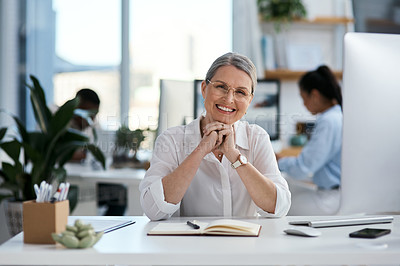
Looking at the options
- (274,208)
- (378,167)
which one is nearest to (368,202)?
(378,167)

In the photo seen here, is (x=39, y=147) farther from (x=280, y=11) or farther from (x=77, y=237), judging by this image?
(x=280, y=11)

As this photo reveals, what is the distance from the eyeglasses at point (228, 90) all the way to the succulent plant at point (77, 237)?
0.76 meters

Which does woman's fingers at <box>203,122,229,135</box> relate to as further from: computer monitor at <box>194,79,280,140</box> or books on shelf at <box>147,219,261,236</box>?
computer monitor at <box>194,79,280,140</box>

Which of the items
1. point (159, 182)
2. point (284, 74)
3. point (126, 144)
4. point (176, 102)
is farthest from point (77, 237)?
point (284, 74)

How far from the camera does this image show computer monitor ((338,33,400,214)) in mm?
1343

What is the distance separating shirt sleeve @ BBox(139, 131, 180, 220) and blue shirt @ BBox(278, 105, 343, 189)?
1.34m

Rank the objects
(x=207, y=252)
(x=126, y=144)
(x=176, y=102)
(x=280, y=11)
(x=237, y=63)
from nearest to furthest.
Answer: (x=207, y=252) < (x=237, y=63) < (x=176, y=102) < (x=126, y=144) < (x=280, y=11)

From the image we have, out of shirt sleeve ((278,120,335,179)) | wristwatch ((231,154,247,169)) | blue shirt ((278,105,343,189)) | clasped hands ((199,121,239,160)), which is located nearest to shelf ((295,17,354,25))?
blue shirt ((278,105,343,189))

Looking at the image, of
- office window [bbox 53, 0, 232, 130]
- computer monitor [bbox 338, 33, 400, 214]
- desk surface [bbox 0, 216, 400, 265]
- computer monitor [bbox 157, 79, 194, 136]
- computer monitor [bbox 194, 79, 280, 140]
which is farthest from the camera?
office window [bbox 53, 0, 232, 130]

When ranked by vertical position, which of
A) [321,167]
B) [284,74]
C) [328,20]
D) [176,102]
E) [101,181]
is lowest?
[101,181]

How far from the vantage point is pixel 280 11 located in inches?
173

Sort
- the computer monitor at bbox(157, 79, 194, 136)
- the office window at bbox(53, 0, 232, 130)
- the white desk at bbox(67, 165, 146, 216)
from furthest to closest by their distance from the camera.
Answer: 1. the office window at bbox(53, 0, 232, 130)
2. the white desk at bbox(67, 165, 146, 216)
3. the computer monitor at bbox(157, 79, 194, 136)

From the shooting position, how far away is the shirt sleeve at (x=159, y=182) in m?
1.48

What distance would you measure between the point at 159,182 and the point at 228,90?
0.42m
